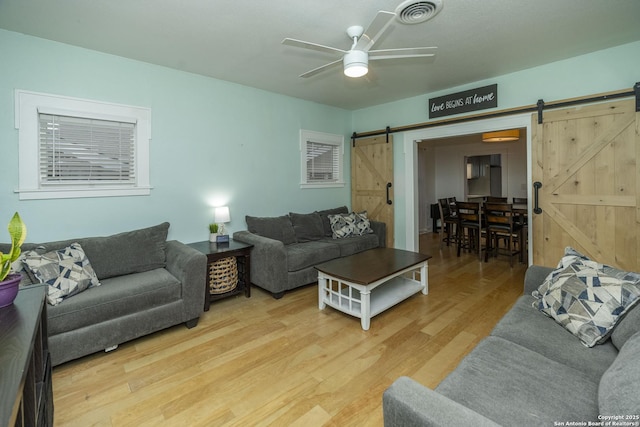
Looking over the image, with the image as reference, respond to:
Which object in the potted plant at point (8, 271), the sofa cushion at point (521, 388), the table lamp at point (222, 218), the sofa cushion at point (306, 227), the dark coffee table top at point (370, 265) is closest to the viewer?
the sofa cushion at point (521, 388)

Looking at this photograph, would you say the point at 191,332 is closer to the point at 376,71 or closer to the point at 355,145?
the point at 376,71

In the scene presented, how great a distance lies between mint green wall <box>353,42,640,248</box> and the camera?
307 cm

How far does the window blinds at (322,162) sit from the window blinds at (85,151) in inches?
101

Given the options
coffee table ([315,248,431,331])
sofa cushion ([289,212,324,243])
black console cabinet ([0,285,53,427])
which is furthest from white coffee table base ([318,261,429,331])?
black console cabinet ([0,285,53,427])

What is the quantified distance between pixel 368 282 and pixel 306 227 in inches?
74.6

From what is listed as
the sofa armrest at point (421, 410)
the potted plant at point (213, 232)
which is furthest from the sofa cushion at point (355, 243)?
the sofa armrest at point (421, 410)

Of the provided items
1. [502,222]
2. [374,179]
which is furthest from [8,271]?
[502,222]

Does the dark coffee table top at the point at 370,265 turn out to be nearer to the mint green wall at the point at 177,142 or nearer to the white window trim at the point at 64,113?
the mint green wall at the point at 177,142

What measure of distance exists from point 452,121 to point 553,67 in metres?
1.21

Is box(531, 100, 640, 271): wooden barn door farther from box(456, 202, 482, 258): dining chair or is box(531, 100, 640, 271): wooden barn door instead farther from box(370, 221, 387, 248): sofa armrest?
box(370, 221, 387, 248): sofa armrest

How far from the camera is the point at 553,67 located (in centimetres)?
348

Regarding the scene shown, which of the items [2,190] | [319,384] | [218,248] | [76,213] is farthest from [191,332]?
[2,190]

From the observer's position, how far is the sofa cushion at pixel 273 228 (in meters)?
3.99

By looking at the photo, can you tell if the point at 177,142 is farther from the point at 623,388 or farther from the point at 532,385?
the point at 623,388
